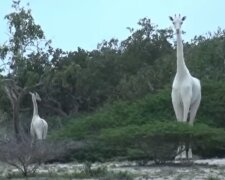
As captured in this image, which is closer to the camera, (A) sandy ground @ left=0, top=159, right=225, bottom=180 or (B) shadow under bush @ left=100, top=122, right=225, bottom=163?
(A) sandy ground @ left=0, top=159, right=225, bottom=180

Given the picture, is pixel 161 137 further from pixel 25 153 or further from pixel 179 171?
pixel 25 153

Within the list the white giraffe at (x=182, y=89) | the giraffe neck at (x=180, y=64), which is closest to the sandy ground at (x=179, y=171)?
the white giraffe at (x=182, y=89)

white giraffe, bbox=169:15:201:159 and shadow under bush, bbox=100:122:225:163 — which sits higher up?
white giraffe, bbox=169:15:201:159

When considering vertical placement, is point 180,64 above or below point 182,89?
above

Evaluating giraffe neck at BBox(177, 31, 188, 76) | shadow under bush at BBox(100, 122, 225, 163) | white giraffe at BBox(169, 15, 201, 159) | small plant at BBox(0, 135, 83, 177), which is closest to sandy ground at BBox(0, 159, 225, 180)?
shadow under bush at BBox(100, 122, 225, 163)

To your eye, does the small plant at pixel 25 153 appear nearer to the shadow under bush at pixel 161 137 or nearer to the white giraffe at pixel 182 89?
the shadow under bush at pixel 161 137

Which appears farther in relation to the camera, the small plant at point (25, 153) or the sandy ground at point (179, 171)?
the small plant at point (25, 153)

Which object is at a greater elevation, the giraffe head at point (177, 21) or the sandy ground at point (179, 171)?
the giraffe head at point (177, 21)

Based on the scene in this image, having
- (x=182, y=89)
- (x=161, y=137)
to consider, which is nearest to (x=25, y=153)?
(x=161, y=137)

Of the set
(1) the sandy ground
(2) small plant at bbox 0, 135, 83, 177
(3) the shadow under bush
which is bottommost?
(1) the sandy ground

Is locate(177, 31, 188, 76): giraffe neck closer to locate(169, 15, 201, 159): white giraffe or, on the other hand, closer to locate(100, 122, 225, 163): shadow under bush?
locate(169, 15, 201, 159): white giraffe

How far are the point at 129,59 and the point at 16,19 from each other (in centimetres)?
1290

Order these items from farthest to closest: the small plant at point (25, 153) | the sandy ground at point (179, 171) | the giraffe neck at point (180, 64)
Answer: the giraffe neck at point (180, 64) < the small plant at point (25, 153) < the sandy ground at point (179, 171)

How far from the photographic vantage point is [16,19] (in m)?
40.7
